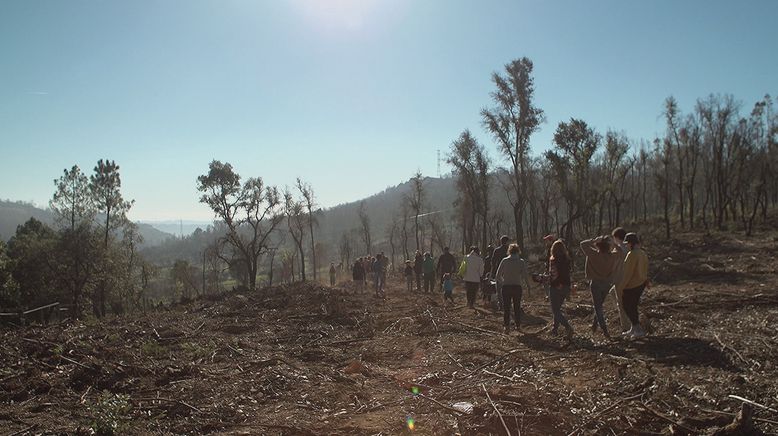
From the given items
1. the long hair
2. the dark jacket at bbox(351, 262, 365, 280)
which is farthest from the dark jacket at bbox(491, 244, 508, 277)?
the dark jacket at bbox(351, 262, 365, 280)

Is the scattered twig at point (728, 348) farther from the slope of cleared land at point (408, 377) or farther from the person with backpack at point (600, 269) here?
the person with backpack at point (600, 269)

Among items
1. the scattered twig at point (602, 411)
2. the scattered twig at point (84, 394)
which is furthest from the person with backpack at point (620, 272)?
the scattered twig at point (84, 394)

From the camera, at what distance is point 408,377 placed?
687cm

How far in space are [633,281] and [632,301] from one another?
0.36m

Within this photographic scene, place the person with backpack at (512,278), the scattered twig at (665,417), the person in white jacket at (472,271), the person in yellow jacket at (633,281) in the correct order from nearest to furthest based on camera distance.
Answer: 1. the scattered twig at (665,417)
2. the person in yellow jacket at (633,281)
3. the person with backpack at (512,278)
4. the person in white jacket at (472,271)

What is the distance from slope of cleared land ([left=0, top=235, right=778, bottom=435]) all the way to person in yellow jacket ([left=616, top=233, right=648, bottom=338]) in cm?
36

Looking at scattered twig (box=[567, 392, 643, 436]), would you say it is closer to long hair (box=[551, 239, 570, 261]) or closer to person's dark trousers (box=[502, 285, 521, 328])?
long hair (box=[551, 239, 570, 261])

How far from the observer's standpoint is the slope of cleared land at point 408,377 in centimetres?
477

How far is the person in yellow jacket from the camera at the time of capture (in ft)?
24.9

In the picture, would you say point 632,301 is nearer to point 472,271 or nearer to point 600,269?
point 600,269

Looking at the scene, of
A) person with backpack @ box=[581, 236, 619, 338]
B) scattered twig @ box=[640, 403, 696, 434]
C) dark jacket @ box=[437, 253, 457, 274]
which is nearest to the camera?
scattered twig @ box=[640, 403, 696, 434]

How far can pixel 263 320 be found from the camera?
503 inches

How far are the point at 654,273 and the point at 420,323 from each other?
1271cm

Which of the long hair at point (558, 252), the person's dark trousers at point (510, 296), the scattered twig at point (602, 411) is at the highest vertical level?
the long hair at point (558, 252)
